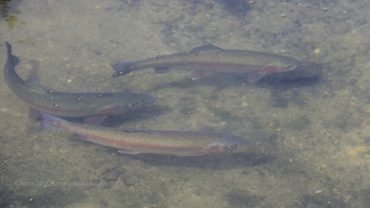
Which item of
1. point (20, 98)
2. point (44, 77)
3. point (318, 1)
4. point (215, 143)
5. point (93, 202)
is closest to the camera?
point (93, 202)

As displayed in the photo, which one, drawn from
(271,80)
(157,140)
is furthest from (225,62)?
(157,140)

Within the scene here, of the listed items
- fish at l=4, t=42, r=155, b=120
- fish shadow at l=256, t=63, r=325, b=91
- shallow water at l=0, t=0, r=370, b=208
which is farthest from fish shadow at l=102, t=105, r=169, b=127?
fish shadow at l=256, t=63, r=325, b=91

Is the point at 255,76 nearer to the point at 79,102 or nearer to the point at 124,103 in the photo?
the point at 124,103

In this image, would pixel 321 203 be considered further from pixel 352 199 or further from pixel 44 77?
pixel 44 77

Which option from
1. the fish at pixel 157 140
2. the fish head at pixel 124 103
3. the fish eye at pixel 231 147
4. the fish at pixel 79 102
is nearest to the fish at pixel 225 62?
the fish head at pixel 124 103

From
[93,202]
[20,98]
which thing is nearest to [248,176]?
[93,202]

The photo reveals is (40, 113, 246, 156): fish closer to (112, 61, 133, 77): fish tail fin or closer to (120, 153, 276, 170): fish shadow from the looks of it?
(120, 153, 276, 170): fish shadow
